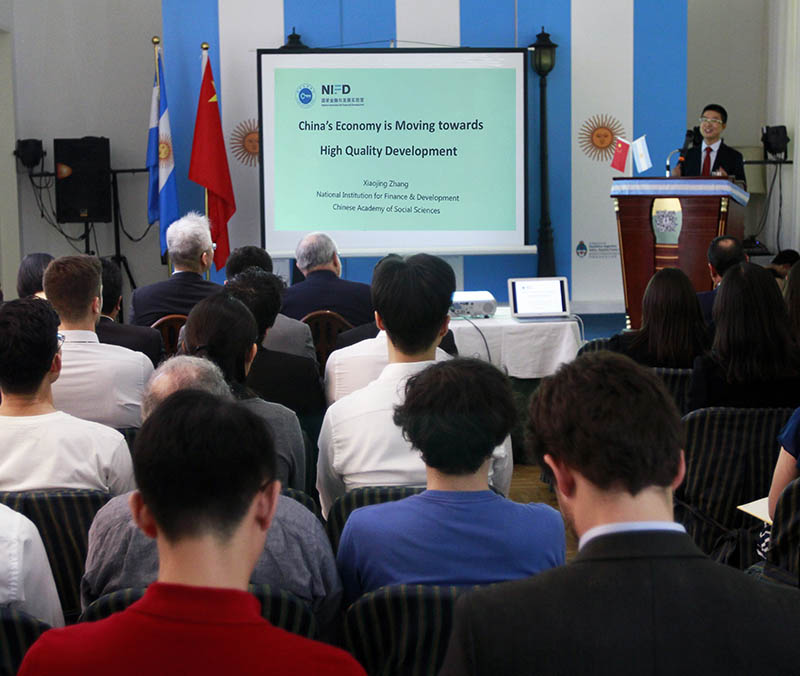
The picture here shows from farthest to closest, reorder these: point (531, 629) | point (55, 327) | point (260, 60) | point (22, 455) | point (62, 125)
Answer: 1. point (62, 125)
2. point (260, 60)
3. point (55, 327)
4. point (22, 455)
5. point (531, 629)

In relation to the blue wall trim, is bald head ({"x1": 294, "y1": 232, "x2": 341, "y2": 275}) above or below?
below

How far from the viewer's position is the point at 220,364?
2465mm

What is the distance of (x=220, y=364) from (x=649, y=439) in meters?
1.57

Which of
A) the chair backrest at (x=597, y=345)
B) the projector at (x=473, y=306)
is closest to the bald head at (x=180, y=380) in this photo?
the chair backrest at (x=597, y=345)

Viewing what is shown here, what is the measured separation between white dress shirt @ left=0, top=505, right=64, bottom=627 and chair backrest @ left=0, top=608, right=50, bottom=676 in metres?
0.22

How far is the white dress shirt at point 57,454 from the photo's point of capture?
213 centimetres

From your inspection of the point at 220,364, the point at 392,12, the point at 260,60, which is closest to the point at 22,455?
the point at 220,364

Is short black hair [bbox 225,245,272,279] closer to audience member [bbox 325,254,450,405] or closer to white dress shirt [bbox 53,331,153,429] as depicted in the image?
audience member [bbox 325,254,450,405]

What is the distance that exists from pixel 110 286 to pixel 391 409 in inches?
71.1

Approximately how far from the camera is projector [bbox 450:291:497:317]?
5.02 metres

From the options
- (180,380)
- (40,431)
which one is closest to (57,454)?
(40,431)

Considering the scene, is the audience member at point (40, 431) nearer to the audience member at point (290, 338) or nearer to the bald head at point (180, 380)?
the bald head at point (180, 380)

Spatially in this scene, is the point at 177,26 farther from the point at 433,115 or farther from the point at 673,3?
the point at 673,3

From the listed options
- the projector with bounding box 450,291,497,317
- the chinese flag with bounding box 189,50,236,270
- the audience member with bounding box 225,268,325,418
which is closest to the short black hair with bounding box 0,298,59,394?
the audience member with bounding box 225,268,325,418
